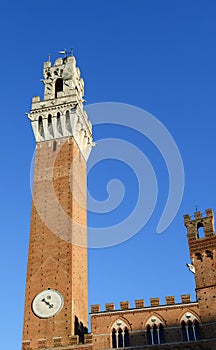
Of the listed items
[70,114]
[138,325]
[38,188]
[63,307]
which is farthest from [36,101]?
[138,325]

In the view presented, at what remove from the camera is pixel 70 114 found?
1858 inches

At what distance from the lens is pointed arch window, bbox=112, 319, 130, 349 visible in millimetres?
33781

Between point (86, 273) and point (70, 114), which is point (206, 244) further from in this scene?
point (70, 114)

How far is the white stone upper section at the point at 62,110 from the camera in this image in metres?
47.0

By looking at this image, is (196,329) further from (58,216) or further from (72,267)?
(58,216)

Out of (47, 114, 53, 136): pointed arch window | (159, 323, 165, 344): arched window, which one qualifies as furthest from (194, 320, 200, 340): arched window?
(47, 114, 53, 136): pointed arch window

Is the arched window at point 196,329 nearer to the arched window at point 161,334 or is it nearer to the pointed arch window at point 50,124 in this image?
the arched window at point 161,334

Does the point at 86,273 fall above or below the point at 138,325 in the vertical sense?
above

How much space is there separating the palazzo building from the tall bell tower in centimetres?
7

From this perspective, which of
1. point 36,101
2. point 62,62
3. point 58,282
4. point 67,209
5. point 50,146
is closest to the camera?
point 58,282

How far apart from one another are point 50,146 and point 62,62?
1131 centimetres

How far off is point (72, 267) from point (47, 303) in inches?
125

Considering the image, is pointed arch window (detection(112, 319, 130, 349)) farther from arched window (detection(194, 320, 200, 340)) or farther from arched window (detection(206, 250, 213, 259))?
arched window (detection(206, 250, 213, 259))

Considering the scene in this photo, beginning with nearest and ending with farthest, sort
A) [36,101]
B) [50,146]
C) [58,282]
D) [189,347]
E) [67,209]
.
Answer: [189,347] → [58,282] → [67,209] → [50,146] → [36,101]
